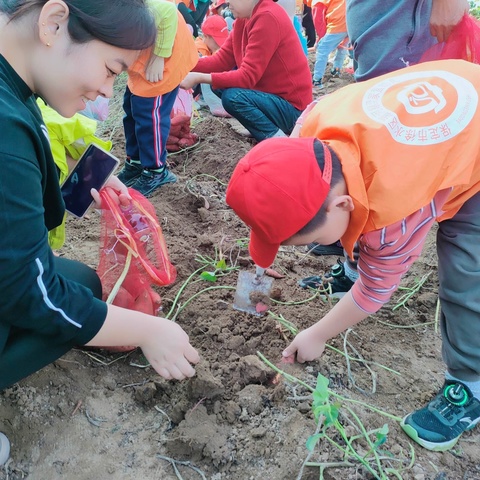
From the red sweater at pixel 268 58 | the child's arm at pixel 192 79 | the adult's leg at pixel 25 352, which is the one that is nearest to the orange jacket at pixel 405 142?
the adult's leg at pixel 25 352

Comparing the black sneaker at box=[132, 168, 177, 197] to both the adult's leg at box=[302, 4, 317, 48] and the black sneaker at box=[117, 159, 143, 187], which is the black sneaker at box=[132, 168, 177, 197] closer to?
the black sneaker at box=[117, 159, 143, 187]

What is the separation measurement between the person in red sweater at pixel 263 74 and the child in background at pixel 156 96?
26.2 inches

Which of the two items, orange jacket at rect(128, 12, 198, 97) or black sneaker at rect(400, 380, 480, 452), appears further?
orange jacket at rect(128, 12, 198, 97)

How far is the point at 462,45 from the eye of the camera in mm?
1935

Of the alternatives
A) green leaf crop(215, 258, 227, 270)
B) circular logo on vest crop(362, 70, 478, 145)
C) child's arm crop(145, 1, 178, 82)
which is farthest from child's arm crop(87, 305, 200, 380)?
child's arm crop(145, 1, 178, 82)

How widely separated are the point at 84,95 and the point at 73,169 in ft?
2.12

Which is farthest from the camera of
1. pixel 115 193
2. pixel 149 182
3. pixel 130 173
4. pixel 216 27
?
pixel 216 27

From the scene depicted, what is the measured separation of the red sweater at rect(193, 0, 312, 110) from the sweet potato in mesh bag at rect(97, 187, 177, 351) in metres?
2.11

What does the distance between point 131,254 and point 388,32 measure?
1.42 m

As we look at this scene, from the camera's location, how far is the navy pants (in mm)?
2891

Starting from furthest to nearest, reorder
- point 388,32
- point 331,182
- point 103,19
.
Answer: point 388,32 → point 331,182 → point 103,19

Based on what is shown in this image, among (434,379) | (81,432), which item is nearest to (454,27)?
(434,379)

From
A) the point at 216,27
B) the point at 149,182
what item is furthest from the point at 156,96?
the point at 216,27

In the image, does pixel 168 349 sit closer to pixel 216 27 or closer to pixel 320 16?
pixel 216 27
